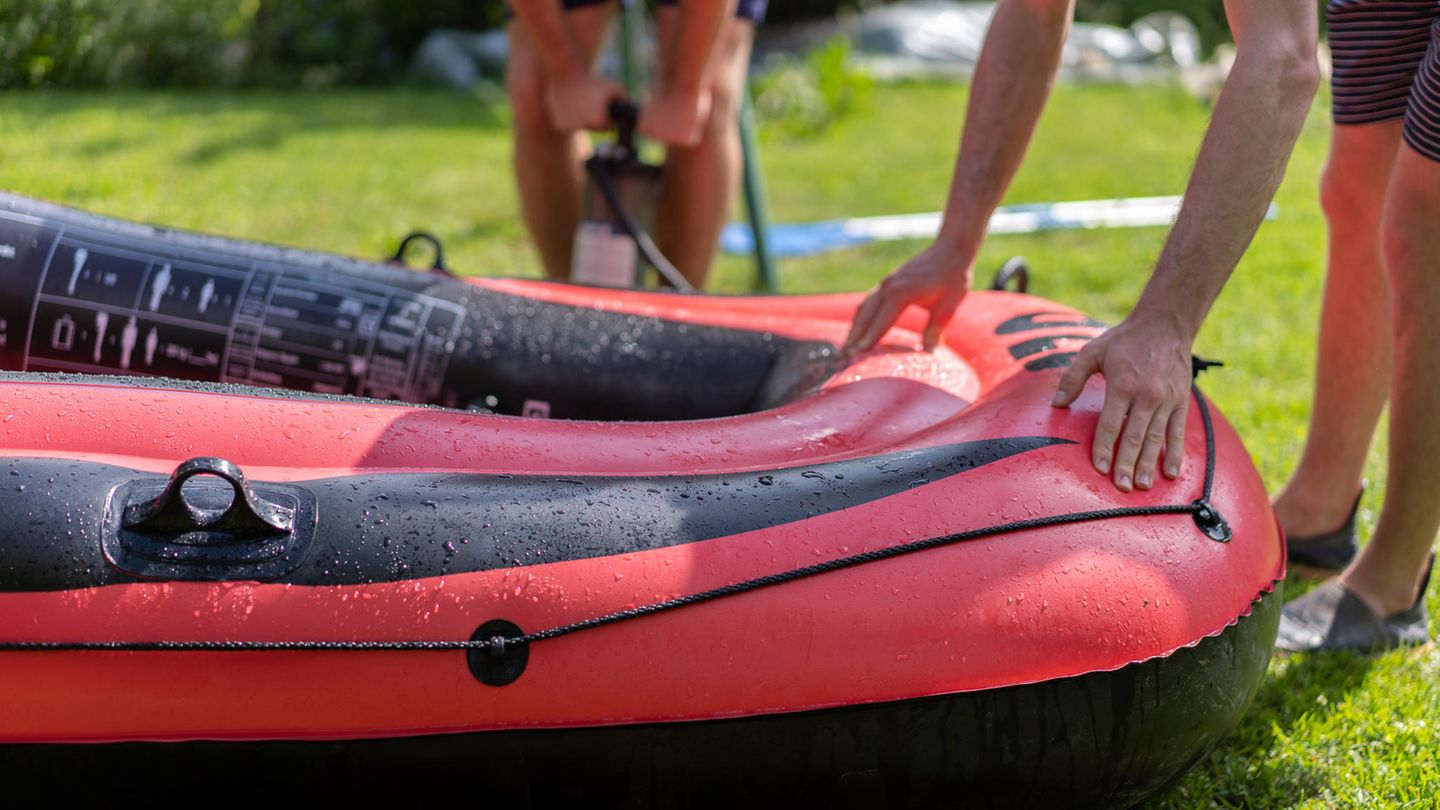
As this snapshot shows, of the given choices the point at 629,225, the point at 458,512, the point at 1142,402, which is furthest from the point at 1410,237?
the point at 629,225

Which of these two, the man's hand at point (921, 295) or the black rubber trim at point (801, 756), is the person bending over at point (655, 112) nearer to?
the man's hand at point (921, 295)

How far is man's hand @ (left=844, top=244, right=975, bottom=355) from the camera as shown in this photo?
229 cm

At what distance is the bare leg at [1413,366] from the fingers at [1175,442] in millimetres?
588

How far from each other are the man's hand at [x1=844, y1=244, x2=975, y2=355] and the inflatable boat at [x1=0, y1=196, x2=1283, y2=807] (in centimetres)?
38

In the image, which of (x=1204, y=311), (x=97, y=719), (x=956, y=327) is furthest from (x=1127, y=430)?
(x=97, y=719)

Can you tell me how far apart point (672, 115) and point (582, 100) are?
0.21 metres

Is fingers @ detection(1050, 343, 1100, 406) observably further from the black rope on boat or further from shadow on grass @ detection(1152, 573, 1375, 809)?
shadow on grass @ detection(1152, 573, 1375, 809)

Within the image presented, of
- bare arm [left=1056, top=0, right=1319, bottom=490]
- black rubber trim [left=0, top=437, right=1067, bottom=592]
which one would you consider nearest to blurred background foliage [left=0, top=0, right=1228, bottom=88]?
bare arm [left=1056, top=0, right=1319, bottom=490]

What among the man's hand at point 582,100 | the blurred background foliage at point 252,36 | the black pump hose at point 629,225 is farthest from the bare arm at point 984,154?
the blurred background foliage at point 252,36

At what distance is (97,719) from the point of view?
1460mm

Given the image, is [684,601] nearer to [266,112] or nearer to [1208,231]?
[1208,231]

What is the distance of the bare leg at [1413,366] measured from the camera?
6.86 ft

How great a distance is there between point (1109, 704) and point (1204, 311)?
514 millimetres

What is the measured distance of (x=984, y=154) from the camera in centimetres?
226
